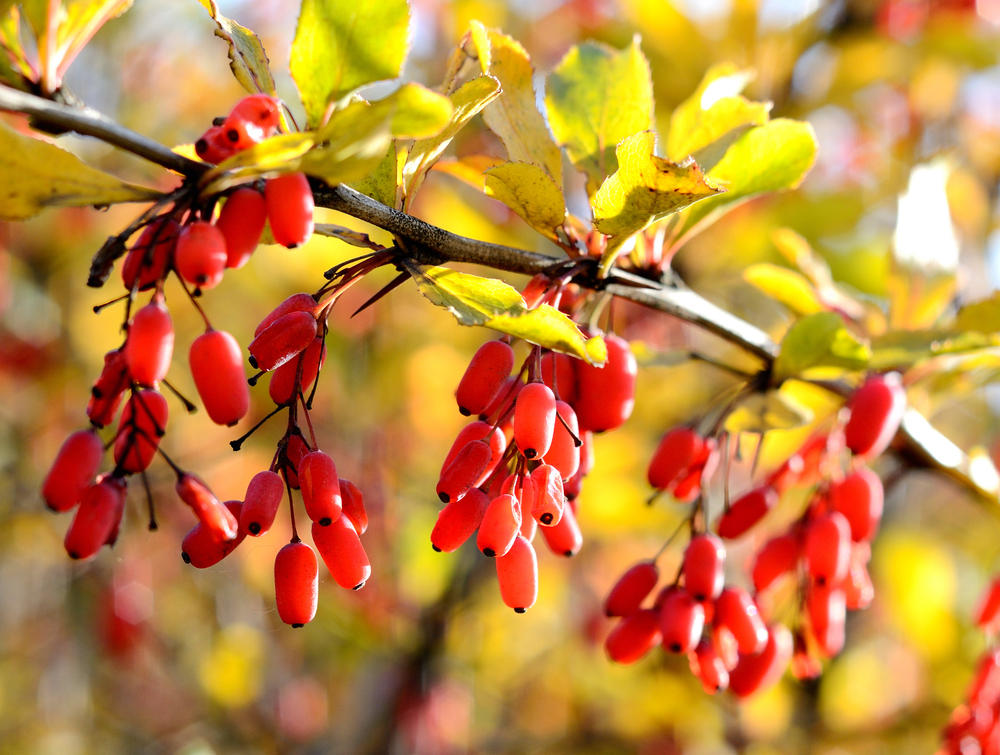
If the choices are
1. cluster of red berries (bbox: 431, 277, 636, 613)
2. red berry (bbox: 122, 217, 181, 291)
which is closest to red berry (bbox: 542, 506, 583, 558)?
cluster of red berries (bbox: 431, 277, 636, 613)

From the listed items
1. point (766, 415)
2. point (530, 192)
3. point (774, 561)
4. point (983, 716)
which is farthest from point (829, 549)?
point (530, 192)

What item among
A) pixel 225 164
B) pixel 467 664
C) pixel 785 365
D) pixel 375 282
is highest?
pixel 225 164

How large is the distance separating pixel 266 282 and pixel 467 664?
130 centimetres

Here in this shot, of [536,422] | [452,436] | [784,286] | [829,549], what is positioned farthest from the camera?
[452,436]

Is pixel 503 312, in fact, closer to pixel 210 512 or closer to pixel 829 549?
pixel 210 512

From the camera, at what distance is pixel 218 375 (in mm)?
737

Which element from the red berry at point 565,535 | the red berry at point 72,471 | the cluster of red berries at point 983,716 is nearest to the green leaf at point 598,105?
the red berry at point 565,535

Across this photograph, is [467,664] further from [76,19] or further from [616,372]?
[76,19]

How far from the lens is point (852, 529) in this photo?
3.79ft

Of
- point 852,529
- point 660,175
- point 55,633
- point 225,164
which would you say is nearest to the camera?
point 225,164

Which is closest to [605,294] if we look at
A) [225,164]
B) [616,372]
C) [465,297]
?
[616,372]

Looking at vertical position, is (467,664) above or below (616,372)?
below

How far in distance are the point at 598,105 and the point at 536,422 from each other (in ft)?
1.38

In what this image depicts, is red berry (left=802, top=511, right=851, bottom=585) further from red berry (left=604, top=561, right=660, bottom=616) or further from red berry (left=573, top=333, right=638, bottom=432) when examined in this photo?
red berry (left=573, top=333, right=638, bottom=432)
